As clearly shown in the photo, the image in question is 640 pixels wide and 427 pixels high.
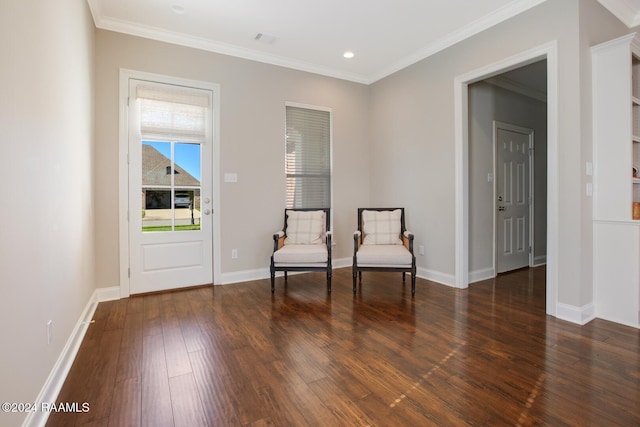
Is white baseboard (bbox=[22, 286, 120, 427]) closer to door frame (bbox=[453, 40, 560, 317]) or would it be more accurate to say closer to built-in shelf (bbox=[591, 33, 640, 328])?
door frame (bbox=[453, 40, 560, 317])

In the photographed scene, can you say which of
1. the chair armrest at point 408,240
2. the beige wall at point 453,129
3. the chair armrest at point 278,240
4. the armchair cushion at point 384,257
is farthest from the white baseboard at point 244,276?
the beige wall at point 453,129

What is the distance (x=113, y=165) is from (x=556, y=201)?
4.26 metres

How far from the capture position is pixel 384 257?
11.3 ft

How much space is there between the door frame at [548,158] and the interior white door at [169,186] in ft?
9.53

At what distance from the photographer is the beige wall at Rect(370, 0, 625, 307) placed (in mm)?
Answer: 2627

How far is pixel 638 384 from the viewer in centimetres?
176

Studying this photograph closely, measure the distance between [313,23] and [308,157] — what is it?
1.69 metres

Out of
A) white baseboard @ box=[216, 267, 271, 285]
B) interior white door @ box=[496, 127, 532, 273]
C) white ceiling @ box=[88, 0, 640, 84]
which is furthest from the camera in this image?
interior white door @ box=[496, 127, 532, 273]

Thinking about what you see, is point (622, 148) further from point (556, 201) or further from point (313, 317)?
point (313, 317)

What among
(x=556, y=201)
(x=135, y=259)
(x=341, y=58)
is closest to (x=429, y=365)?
(x=556, y=201)

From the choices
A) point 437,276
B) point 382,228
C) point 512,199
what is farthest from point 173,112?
point 512,199

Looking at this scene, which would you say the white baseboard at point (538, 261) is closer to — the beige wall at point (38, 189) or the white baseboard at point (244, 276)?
the white baseboard at point (244, 276)

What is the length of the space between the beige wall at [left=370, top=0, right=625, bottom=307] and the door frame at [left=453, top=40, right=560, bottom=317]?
41 millimetres

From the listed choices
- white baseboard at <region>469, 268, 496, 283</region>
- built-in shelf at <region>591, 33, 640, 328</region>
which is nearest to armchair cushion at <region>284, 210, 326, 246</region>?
white baseboard at <region>469, 268, 496, 283</region>
